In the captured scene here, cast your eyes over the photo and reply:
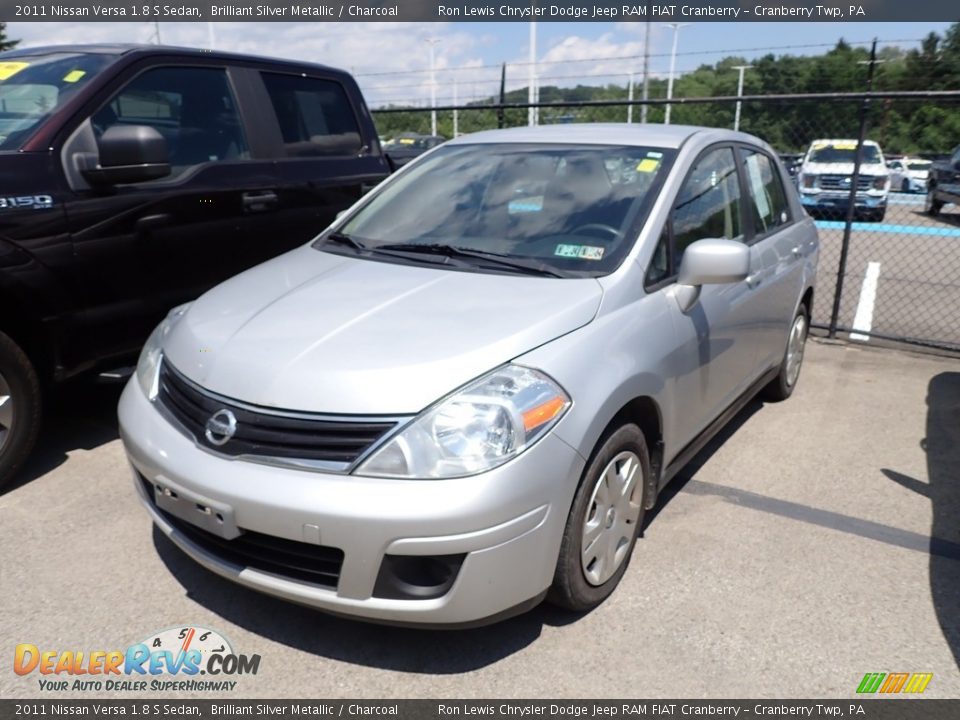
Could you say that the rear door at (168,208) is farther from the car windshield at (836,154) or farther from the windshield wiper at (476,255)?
the car windshield at (836,154)

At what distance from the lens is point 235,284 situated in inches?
124

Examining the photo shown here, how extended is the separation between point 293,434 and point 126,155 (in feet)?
6.84

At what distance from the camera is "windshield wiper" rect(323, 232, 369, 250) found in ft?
11.1

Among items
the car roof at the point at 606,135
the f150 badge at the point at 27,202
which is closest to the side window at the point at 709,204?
the car roof at the point at 606,135

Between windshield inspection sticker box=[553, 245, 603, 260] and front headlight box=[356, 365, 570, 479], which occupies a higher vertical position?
windshield inspection sticker box=[553, 245, 603, 260]

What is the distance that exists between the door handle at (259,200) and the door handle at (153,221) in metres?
0.51

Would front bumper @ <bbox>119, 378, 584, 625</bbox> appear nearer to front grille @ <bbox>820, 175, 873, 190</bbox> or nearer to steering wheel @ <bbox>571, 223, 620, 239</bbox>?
steering wheel @ <bbox>571, 223, 620, 239</bbox>

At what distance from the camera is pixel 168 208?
394cm

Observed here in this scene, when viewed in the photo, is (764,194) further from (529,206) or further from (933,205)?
(933,205)

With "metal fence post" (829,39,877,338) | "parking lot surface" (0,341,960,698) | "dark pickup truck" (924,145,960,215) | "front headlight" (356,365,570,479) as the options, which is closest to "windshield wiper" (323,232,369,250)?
"front headlight" (356,365,570,479)

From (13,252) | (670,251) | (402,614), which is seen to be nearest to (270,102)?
(13,252)

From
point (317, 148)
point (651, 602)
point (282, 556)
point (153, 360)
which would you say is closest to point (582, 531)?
point (651, 602)

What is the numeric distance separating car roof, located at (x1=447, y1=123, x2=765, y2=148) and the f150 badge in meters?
1.96

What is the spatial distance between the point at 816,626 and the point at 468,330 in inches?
64.2
